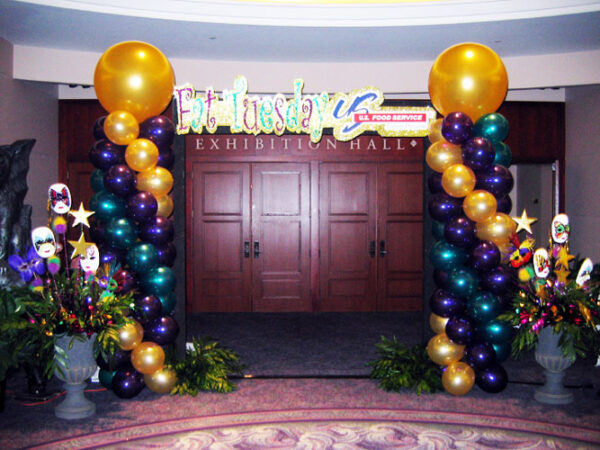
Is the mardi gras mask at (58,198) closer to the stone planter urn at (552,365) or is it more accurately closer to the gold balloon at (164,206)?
the gold balloon at (164,206)

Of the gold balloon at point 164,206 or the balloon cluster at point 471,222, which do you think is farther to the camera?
the gold balloon at point 164,206

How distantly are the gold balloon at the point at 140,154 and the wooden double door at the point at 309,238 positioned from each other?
11.3 ft

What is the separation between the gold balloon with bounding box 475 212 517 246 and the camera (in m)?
3.97

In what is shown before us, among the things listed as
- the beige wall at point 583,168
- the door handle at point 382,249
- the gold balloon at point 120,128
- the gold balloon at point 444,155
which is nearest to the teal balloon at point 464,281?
the gold balloon at point 444,155

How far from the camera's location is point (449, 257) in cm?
407

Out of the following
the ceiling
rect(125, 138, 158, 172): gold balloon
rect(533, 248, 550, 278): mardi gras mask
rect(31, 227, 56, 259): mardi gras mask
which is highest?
the ceiling

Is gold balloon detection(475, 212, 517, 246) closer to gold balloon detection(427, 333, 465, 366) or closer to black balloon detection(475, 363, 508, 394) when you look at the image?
gold balloon detection(427, 333, 465, 366)

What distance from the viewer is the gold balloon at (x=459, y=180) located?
3955 millimetres

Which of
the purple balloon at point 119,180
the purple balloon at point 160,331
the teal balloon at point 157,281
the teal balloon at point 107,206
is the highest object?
the purple balloon at point 119,180

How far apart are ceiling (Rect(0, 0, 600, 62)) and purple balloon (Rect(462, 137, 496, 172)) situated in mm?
1636

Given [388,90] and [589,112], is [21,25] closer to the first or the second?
[388,90]

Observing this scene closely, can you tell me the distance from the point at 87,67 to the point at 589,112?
5.52 m

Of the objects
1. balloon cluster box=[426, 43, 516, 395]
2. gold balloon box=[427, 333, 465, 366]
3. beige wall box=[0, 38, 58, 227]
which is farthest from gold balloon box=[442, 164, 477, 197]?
beige wall box=[0, 38, 58, 227]

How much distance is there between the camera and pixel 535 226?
7863 mm
